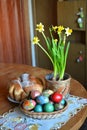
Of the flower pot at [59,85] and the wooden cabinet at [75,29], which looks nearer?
the flower pot at [59,85]

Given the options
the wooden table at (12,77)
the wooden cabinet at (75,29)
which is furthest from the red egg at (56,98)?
the wooden cabinet at (75,29)

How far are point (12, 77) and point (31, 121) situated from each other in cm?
71

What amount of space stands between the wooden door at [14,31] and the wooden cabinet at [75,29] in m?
0.69

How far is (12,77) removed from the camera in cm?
170

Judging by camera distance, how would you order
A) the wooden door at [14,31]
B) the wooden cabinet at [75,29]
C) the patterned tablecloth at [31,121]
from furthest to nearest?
the wooden door at [14,31] < the wooden cabinet at [75,29] < the patterned tablecloth at [31,121]

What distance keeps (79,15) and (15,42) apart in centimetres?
118

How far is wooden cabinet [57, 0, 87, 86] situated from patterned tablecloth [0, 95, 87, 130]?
1.99 metres

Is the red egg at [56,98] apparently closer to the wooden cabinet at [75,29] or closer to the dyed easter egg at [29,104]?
the dyed easter egg at [29,104]

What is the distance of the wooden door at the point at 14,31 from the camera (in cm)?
330

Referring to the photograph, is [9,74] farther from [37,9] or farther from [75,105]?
[37,9]

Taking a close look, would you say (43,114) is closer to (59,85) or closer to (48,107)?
(48,107)

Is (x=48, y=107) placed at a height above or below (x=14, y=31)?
below

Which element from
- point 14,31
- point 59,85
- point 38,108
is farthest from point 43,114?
point 14,31

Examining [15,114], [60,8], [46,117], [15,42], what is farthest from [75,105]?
[15,42]
